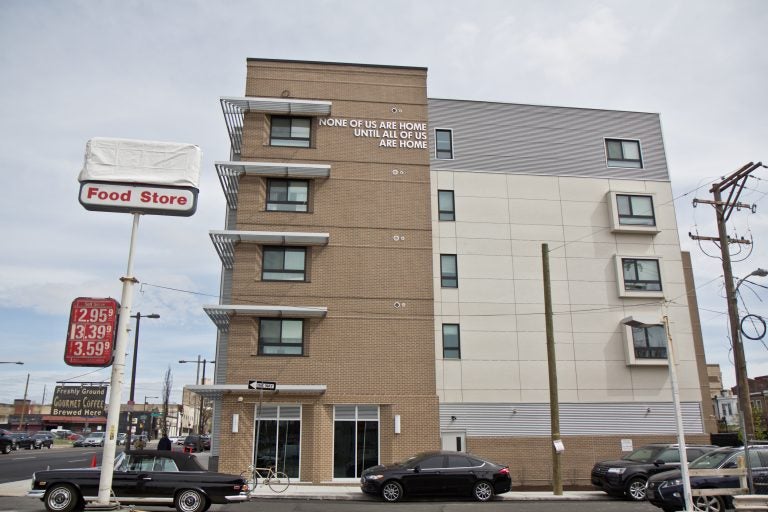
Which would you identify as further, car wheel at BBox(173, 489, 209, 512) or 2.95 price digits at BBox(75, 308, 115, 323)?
car wheel at BBox(173, 489, 209, 512)

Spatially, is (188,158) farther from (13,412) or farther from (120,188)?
(13,412)

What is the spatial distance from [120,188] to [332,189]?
18.0 metres

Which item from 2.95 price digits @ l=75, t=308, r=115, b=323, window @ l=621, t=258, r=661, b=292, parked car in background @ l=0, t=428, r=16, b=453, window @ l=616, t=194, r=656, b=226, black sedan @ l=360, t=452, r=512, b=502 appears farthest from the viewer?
parked car in background @ l=0, t=428, r=16, b=453

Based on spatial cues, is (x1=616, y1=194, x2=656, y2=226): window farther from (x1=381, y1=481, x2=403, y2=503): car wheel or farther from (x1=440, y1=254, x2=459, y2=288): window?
(x1=381, y1=481, x2=403, y2=503): car wheel

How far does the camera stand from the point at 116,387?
351 inches

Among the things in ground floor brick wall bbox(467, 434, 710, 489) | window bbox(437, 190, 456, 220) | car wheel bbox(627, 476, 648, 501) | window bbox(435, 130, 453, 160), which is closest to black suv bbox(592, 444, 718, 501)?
car wheel bbox(627, 476, 648, 501)

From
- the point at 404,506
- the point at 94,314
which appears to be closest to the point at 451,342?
the point at 404,506

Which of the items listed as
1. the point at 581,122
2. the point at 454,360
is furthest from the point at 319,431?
the point at 581,122

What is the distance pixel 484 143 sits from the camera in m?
29.5

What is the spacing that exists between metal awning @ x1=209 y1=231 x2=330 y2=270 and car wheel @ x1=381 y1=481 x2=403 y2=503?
10663mm

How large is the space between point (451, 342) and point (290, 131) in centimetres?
1168

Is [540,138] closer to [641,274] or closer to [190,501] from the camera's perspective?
[641,274]

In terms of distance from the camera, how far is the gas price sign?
919cm

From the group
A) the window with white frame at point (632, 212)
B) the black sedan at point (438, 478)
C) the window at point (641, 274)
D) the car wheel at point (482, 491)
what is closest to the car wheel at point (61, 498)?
the black sedan at point (438, 478)
